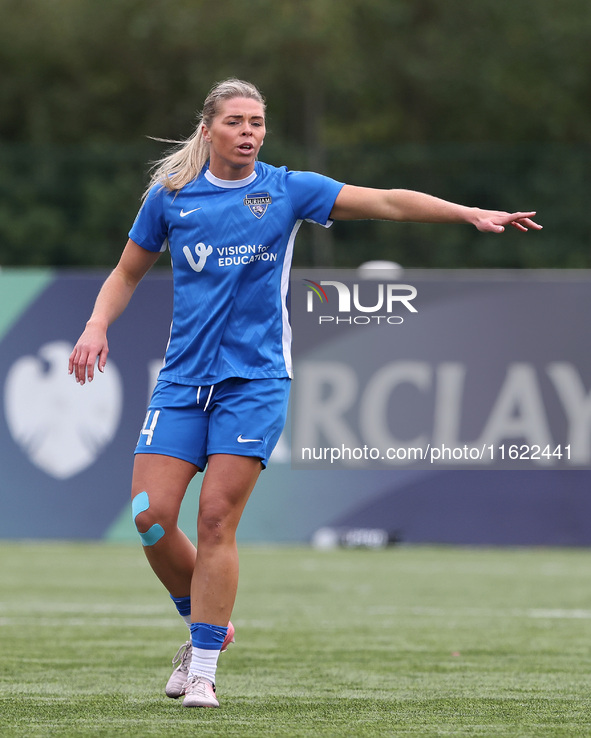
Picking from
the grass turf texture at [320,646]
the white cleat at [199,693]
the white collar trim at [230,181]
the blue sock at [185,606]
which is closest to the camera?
the grass turf texture at [320,646]

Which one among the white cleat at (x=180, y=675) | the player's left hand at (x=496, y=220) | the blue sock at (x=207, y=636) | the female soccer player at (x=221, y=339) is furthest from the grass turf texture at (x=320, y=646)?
the player's left hand at (x=496, y=220)

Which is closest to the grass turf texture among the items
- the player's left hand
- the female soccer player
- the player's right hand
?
the female soccer player

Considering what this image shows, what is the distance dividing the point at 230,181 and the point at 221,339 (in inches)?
20.4

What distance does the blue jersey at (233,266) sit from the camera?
14.6 ft

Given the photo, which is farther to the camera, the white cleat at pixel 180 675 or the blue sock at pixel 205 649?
the white cleat at pixel 180 675

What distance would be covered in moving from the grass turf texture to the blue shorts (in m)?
0.83

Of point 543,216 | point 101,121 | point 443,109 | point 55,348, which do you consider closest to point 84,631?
point 55,348

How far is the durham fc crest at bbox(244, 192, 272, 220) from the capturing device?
4.49 metres

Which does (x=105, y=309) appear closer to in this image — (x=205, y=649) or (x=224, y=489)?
(x=224, y=489)

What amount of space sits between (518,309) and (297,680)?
681cm

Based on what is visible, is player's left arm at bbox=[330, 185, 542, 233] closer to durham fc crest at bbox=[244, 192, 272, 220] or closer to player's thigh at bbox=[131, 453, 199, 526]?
durham fc crest at bbox=[244, 192, 272, 220]

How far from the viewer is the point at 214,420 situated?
14.8 ft

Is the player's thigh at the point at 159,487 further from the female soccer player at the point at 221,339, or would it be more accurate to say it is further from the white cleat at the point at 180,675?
the white cleat at the point at 180,675

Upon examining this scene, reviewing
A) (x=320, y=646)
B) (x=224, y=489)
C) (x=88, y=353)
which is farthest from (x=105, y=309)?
(x=320, y=646)
